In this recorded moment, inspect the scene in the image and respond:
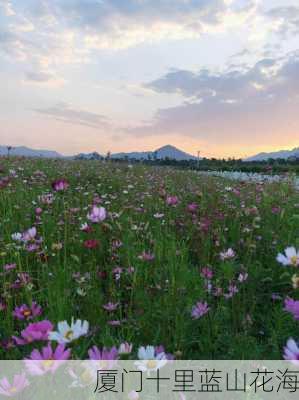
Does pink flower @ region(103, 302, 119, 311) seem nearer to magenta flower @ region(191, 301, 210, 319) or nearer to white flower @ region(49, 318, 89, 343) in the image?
magenta flower @ region(191, 301, 210, 319)

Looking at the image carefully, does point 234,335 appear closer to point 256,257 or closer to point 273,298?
point 273,298

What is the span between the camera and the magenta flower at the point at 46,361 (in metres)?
0.85

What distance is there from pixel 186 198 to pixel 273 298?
3.11 meters

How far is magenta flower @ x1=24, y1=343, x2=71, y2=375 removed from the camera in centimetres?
85

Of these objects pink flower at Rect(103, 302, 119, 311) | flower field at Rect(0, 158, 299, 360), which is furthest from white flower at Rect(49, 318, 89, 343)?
pink flower at Rect(103, 302, 119, 311)

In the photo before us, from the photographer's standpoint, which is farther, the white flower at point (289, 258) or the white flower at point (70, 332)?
the white flower at point (289, 258)

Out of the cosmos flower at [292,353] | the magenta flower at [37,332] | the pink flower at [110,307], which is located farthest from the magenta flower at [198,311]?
the magenta flower at [37,332]

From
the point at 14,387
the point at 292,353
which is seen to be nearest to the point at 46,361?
the point at 14,387

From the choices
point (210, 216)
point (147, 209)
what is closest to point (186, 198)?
point (147, 209)

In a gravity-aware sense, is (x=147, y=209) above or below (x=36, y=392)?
above

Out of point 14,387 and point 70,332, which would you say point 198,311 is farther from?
point 14,387

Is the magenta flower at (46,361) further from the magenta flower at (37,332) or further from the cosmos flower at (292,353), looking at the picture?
the cosmos flower at (292,353)

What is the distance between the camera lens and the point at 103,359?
937mm

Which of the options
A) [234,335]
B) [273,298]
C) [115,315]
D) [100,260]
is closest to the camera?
[234,335]
